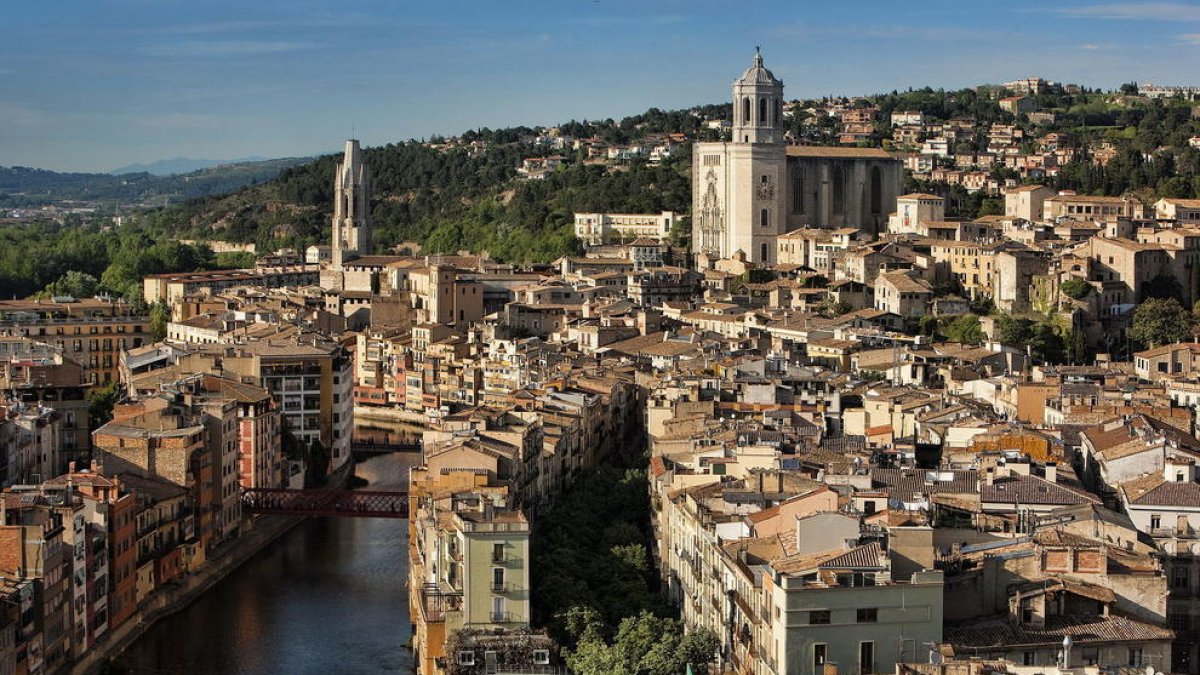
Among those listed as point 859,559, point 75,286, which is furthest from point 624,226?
point 859,559

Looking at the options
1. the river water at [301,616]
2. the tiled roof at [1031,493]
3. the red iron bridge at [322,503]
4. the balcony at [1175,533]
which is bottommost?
the river water at [301,616]

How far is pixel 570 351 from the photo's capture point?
37938 mm

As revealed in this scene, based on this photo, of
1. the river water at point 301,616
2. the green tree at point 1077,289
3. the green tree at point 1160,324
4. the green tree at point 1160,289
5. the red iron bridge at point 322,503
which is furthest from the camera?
the green tree at point 1160,289

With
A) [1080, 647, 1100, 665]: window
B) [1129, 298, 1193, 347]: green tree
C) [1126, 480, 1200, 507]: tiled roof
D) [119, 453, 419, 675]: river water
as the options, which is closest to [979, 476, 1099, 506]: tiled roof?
[1126, 480, 1200, 507]: tiled roof

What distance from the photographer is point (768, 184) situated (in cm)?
5103

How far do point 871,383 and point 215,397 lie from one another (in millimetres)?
9400

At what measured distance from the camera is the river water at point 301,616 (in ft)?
67.6

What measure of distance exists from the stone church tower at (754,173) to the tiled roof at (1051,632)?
3589 centimetres

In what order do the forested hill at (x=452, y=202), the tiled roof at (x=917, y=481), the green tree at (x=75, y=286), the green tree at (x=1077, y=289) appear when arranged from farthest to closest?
the forested hill at (x=452, y=202)
the green tree at (x=75, y=286)
the green tree at (x=1077, y=289)
the tiled roof at (x=917, y=481)

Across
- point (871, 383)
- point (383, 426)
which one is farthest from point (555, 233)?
point (871, 383)

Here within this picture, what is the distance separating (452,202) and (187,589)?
50883 mm

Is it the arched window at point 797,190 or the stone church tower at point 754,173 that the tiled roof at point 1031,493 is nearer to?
the stone church tower at point 754,173

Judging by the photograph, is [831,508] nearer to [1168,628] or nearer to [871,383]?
[1168,628]

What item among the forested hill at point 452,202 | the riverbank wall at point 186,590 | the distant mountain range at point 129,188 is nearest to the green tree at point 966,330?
the riverbank wall at point 186,590
